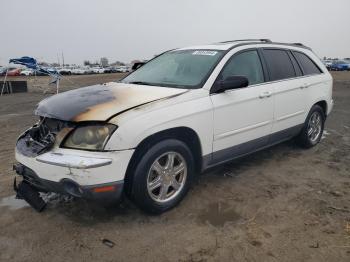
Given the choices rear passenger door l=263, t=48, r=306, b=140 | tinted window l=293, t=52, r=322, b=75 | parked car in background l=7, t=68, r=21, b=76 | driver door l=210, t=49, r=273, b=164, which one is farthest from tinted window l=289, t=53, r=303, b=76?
parked car in background l=7, t=68, r=21, b=76

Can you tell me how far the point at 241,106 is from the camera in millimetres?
4184

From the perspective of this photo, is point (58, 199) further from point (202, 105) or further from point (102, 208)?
point (202, 105)

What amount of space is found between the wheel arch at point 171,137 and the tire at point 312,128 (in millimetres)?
2479

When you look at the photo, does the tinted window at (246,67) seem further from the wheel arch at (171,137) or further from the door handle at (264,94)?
the wheel arch at (171,137)

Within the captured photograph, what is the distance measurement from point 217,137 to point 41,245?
208cm

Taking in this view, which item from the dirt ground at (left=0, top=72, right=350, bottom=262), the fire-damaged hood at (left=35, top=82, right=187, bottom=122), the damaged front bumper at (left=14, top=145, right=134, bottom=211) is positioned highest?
the fire-damaged hood at (left=35, top=82, right=187, bottom=122)

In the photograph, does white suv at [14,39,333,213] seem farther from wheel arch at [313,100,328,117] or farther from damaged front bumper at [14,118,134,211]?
wheel arch at [313,100,328,117]

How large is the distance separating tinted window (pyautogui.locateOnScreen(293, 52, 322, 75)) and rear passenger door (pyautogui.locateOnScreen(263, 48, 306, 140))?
192 millimetres

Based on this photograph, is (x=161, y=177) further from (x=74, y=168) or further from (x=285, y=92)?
(x=285, y=92)

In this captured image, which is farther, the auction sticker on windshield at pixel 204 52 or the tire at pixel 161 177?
the auction sticker on windshield at pixel 204 52

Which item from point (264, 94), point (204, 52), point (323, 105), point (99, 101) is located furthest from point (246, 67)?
point (323, 105)

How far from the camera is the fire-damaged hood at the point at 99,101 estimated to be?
3.20 metres

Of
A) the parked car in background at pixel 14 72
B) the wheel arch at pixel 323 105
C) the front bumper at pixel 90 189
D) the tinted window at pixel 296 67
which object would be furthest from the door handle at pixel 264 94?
the parked car in background at pixel 14 72

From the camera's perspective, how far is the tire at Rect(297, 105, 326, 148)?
5.62m
